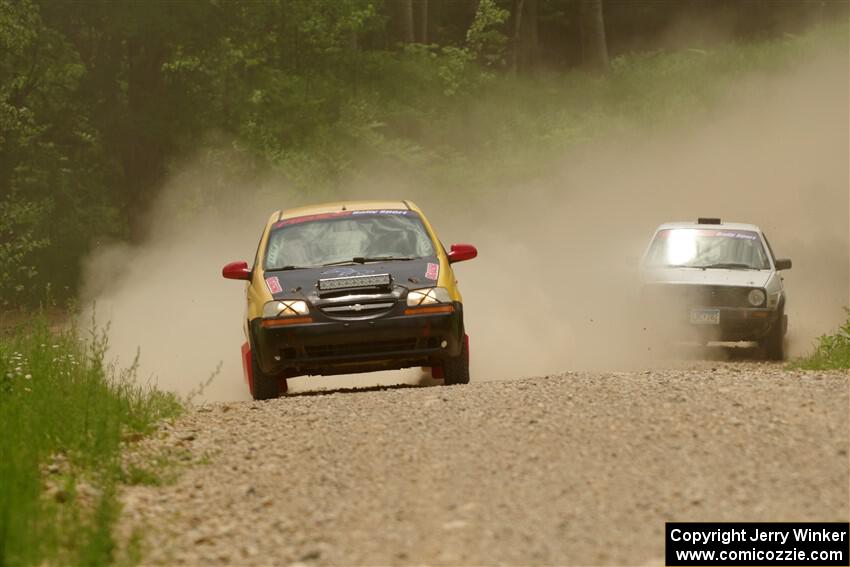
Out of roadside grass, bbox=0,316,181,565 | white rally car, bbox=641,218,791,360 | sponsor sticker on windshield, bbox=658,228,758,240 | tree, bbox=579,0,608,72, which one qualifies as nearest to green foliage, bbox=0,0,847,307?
tree, bbox=579,0,608,72

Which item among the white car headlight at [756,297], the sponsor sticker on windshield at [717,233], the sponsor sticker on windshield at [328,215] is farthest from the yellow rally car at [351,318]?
the sponsor sticker on windshield at [717,233]

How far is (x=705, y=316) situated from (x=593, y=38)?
30.4m

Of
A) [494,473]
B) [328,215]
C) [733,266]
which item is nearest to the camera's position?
[494,473]

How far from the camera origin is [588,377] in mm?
12953

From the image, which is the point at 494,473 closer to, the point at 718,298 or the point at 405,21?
the point at 718,298

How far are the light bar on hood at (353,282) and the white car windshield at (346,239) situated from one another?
70cm

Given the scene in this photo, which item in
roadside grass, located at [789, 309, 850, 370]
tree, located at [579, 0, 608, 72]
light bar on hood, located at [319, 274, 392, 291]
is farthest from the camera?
tree, located at [579, 0, 608, 72]

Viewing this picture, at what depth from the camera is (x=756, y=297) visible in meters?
18.2

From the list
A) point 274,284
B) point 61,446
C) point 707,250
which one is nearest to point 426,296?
point 274,284

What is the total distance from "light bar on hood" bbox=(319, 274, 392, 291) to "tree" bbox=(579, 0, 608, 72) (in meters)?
34.3

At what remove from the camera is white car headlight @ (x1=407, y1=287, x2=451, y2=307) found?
1358cm

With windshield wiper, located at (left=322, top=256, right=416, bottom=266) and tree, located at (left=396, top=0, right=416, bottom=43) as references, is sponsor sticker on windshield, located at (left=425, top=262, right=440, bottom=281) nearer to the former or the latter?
windshield wiper, located at (left=322, top=256, right=416, bottom=266)

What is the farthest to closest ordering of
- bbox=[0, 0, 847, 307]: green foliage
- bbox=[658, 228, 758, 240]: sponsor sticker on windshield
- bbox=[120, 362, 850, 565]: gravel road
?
bbox=[0, 0, 847, 307]: green foliage
bbox=[658, 228, 758, 240]: sponsor sticker on windshield
bbox=[120, 362, 850, 565]: gravel road

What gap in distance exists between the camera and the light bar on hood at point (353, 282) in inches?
535
